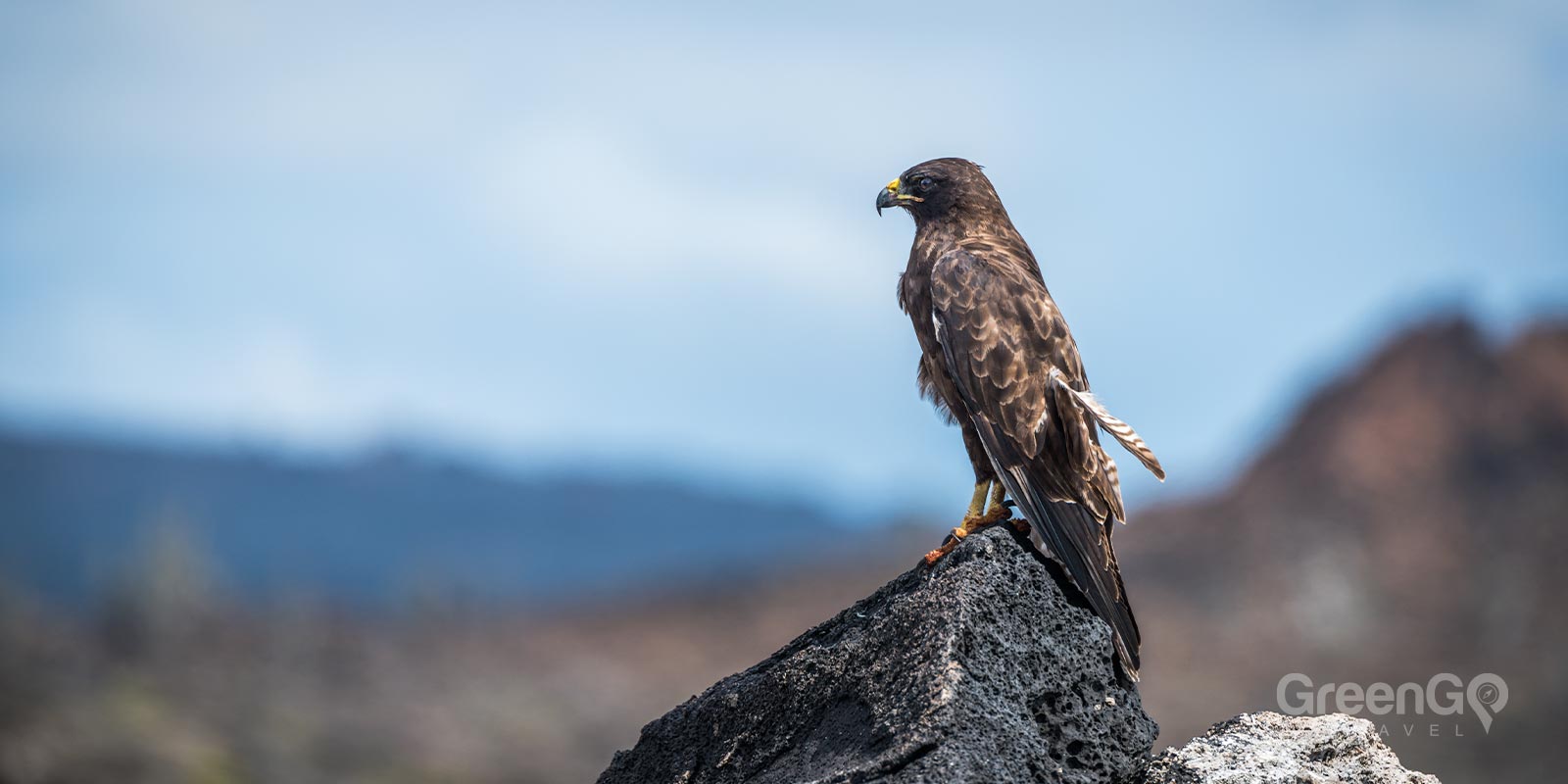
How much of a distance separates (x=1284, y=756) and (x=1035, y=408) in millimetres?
1944

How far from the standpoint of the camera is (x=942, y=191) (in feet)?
27.8

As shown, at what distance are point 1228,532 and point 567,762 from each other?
31.6 m

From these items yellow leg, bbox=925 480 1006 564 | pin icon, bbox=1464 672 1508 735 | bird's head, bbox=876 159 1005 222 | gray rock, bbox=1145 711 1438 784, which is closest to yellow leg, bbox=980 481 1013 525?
yellow leg, bbox=925 480 1006 564

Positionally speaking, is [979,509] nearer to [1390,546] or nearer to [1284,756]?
[1284,756]

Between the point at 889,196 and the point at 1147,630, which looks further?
the point at 1147,630

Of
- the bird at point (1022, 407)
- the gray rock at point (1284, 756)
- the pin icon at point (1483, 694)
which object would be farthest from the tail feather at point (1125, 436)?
the pin icon at point (1483, 694)

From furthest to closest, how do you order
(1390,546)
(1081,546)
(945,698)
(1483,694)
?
(1390,546)
(1483,694)
(1081,546)
(945,698)

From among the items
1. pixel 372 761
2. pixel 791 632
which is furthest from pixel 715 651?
pixel 372 761

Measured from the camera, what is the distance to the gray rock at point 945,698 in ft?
18.0

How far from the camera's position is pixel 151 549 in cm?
5319

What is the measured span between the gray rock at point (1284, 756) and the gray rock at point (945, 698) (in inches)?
10.0

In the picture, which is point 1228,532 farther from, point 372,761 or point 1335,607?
point 372,761

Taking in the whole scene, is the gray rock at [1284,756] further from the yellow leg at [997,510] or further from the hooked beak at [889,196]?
the hooked beak at [889,196]

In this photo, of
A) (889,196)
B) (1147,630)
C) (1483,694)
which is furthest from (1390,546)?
(889,196)
